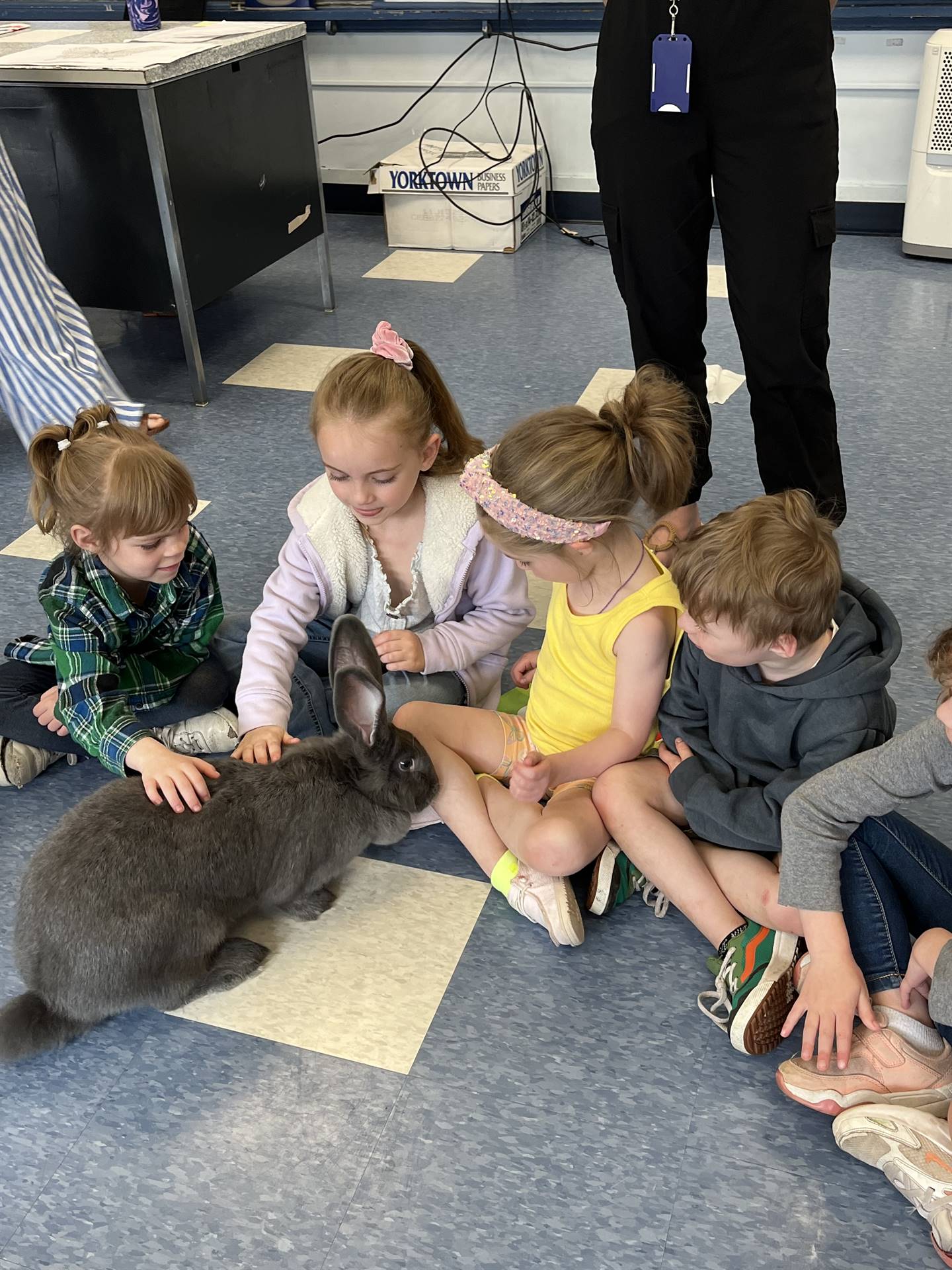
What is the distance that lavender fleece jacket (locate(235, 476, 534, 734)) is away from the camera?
140 centimetres

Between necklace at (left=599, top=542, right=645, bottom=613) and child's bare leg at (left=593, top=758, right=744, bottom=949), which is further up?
necklace at (left=599, top=542, right=645, bottom=613)

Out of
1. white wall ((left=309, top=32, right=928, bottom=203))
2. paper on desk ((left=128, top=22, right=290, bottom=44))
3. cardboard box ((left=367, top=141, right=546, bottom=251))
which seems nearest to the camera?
paper on desk ((left=128, top=22, right=290, bottom=44))

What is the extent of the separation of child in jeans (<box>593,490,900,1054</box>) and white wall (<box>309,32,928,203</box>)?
7.77ft

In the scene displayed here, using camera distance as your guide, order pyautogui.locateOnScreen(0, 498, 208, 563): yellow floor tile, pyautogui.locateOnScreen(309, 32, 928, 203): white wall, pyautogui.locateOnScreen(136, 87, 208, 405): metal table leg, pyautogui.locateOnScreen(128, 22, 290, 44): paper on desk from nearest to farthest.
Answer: pyautogui.locateOnScreen(0, 498, 208, 563): yellow floor tile < pyautogui.locateOnScreen(136, 87, 208, 405): metal table leg < pyautogui.locateOnScreen(128, 22, 290, 44): paper on desk < pyautogui.locateOnScreen(309, 32, 928, 203): white wall

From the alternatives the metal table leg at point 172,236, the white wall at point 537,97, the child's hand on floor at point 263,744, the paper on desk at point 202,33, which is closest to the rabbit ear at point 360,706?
the child's hand on floor at point 263,744

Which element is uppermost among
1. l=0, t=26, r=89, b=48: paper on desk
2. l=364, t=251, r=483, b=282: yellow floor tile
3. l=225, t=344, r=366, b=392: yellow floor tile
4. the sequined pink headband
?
l=0, t=26, r=89, b=48: paper on desk

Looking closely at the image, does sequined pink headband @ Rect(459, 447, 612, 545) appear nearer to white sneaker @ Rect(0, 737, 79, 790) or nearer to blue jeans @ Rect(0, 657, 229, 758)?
blue jeans @ Rect(0, 657, 229, 758)

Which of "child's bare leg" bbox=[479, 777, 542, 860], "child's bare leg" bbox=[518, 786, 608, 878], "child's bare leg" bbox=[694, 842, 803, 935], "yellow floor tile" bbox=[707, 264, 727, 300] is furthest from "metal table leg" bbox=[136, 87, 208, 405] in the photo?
"child's bare leg" bbox=[694, 842, 803, 935]

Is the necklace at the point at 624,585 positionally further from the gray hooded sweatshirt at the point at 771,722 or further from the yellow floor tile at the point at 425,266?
the yellow floor tile at the point at 425,266

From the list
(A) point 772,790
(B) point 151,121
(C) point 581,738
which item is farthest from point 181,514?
(B) point 151,121

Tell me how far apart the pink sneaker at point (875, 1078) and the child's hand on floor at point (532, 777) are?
364mm

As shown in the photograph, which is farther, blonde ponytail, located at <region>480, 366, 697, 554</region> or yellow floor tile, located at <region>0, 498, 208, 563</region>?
yellow floor tile, located at <region>0, 498, 208, 563</region>

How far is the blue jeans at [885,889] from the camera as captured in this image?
3.49 ft

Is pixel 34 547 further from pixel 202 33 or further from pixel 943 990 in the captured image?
pixel 943 990
